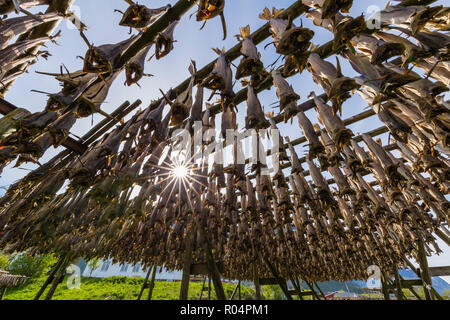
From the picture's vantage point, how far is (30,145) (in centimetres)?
191

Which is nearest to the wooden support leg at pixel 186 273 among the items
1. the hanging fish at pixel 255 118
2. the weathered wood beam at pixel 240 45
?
the weathered wood beam at pixel 240 45

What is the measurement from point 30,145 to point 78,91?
0.73 metres

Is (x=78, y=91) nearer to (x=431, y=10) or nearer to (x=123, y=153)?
(x=123, y=153)

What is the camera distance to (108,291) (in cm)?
1798

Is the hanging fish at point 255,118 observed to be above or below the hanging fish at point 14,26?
below

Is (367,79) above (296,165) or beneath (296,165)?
beneath

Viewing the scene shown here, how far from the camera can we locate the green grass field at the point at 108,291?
1650cm

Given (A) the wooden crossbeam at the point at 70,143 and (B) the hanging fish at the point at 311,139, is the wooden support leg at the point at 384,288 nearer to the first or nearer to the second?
(B) the hanging fish at the point at 311,139

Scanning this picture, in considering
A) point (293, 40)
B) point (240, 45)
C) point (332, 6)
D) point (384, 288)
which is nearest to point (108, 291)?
point (384, 288)

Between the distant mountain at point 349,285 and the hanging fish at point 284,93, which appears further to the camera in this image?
the distant mountain at point 349,285

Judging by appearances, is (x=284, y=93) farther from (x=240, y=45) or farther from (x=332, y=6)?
(x=240, y=45)
